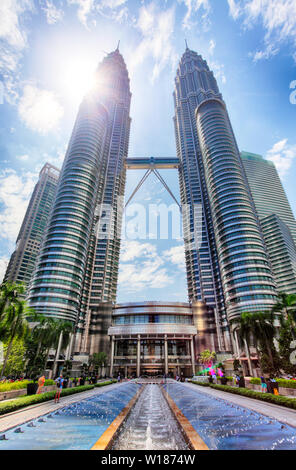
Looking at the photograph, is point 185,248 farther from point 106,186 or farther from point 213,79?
point 213,79

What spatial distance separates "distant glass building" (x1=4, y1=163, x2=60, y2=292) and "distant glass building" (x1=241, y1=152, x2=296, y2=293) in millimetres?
135352

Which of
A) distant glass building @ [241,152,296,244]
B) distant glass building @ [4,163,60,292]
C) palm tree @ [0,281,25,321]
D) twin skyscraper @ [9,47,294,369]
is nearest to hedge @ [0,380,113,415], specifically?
palm tree @ [0,281,25,321]

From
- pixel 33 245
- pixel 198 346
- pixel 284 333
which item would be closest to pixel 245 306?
pixel 198 346

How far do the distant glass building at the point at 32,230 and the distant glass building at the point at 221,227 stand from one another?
89910 mm

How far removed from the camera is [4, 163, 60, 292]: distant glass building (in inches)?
5226

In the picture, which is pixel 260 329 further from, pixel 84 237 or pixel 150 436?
pixel 84 237

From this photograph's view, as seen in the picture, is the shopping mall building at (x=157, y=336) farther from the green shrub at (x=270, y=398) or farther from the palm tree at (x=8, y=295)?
the palm tree at (x=8, y=295)

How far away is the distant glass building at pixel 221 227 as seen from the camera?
247 feet

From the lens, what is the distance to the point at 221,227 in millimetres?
88188

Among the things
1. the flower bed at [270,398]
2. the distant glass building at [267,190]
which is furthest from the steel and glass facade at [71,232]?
the distant glass building at [267,190]

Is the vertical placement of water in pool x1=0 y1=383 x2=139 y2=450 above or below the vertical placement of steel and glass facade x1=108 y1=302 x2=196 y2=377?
below

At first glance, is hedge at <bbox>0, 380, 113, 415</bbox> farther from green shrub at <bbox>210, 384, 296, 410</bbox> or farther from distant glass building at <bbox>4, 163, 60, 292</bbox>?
distant glass building at <bbox>4, 163, 60, 292</bbox>
